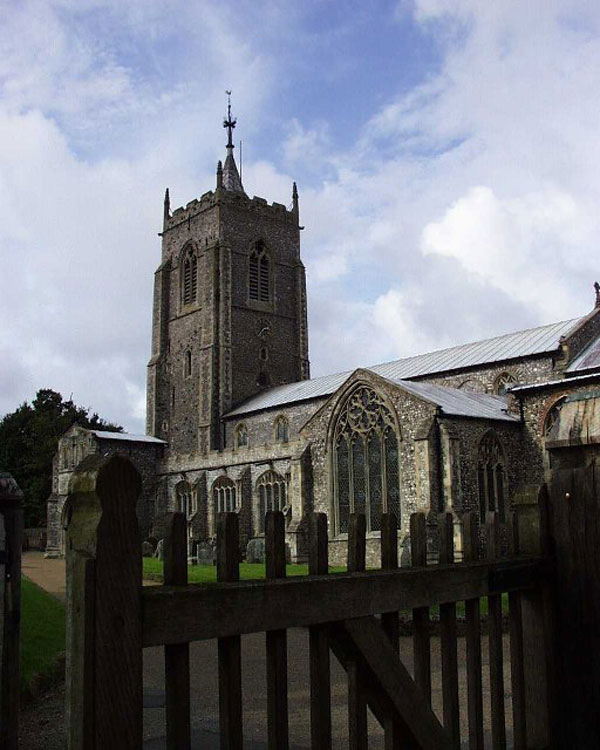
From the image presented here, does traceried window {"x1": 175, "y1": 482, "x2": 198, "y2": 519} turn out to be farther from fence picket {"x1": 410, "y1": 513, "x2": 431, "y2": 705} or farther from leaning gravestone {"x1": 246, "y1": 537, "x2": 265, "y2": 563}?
fence picket {"x1": 410, "y1": 513, "x2": 431, "y2": 705}

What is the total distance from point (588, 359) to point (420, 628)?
2625 cm

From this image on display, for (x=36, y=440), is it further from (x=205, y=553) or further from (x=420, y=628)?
(x=420, y=628)

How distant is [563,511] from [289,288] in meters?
44.8

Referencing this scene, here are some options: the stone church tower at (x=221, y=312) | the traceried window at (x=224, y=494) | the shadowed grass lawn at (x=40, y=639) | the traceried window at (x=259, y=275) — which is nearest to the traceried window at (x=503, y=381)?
the traceried window at (x=224, y=494)

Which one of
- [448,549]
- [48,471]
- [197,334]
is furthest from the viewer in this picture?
[48,471]

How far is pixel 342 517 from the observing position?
26.0 metres

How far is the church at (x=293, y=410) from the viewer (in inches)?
907

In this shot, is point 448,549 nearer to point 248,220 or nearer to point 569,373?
point 569,373

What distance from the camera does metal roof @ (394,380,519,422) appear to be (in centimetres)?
2342

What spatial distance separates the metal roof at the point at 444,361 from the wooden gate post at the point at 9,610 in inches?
975

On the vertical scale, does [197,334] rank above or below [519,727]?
above

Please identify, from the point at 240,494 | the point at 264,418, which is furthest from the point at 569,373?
the point at 264,418

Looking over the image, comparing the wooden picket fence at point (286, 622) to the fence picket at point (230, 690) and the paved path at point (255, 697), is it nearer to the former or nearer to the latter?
the fence picket at point (230, 690)

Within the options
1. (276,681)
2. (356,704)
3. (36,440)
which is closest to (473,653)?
(356,704)
